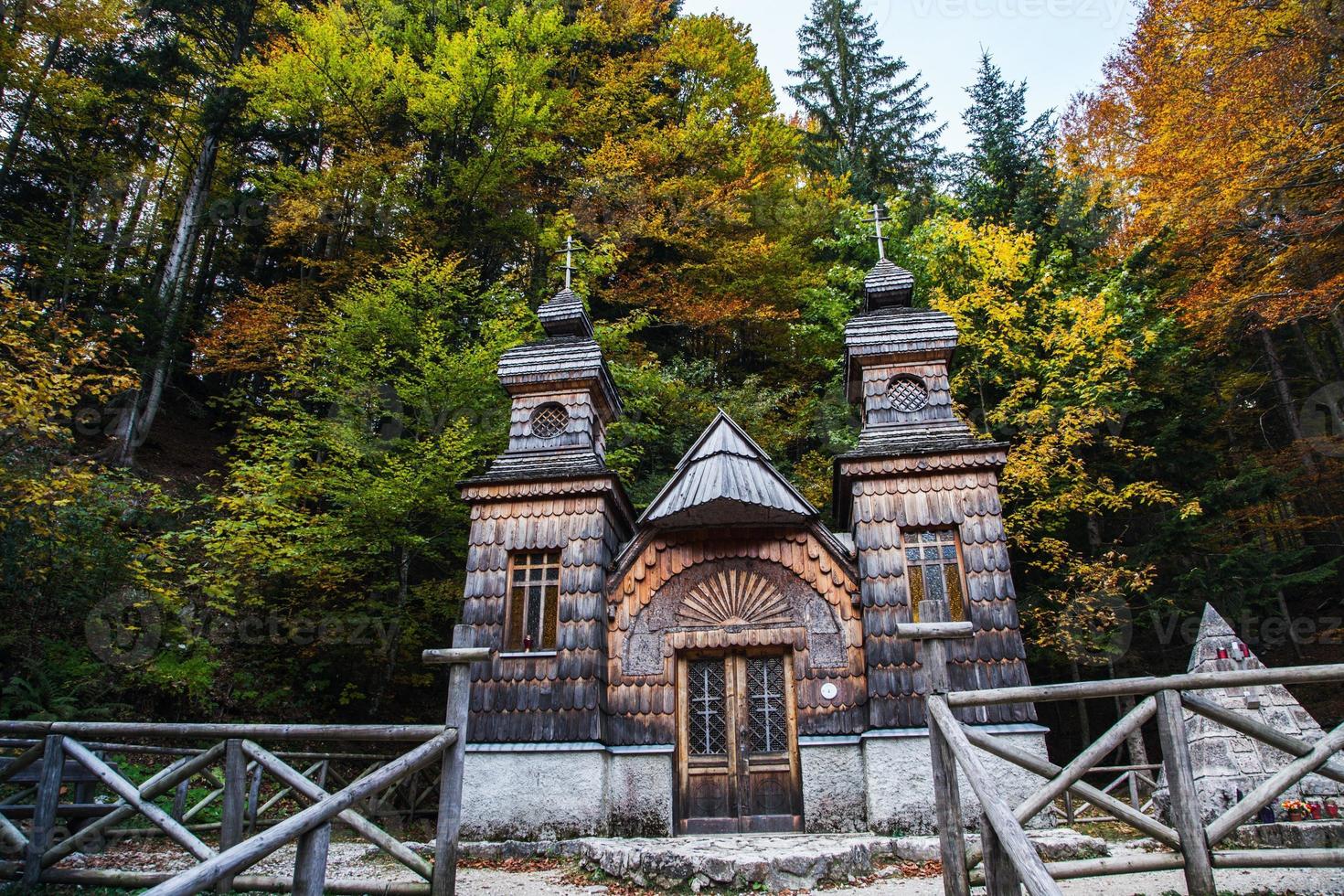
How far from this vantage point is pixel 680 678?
990 cm

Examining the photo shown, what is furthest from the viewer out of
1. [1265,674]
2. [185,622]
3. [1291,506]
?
[1291,506]

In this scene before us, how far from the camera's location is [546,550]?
10.4 m

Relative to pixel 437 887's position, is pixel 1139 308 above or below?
above

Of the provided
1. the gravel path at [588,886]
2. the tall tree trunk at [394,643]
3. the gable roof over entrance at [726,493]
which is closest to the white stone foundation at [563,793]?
the gravel path at [588,886]

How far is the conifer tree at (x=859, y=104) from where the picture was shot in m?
22.6

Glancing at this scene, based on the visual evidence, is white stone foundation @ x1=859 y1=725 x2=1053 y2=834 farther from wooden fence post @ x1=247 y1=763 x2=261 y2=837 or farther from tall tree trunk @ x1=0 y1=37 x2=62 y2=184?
tall tree trunk @ x1=0 y1=37 x2=62 y2=184

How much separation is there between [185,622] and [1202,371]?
20.2 m

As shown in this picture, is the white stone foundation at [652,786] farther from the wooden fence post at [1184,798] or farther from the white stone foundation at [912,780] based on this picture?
the wooden fence post at [1184,798]

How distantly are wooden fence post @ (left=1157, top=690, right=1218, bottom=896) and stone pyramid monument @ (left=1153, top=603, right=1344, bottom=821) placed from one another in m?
4.59

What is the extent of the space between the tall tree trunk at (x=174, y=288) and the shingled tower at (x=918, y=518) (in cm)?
1532

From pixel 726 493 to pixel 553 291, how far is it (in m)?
8.81

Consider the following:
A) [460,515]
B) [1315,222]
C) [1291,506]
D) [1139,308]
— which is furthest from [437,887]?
[1291,506]

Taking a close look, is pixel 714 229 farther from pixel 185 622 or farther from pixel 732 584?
pixel 185 622

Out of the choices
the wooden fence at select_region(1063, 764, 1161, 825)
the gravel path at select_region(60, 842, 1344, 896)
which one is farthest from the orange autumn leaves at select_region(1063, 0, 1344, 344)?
the gravel path at select_region(60, 842, 1344, 896)
